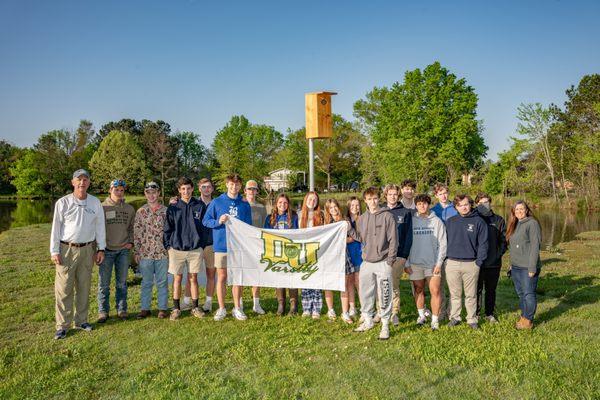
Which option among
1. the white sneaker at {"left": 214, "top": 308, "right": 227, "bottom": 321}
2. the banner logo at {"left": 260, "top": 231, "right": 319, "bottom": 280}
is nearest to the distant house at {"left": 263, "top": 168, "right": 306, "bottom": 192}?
the banner logo at {"left": 260, "top": 231, "right": 319, "bottom": 280}

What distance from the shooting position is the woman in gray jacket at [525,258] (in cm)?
673

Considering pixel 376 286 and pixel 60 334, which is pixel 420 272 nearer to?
pixel 376 286

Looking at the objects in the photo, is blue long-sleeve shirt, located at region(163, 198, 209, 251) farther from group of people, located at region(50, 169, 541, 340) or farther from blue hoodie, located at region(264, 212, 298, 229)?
blue hoodie, located at region(264, 212, 298, 229)

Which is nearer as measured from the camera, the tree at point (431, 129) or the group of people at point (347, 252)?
the group of people at point (347, 252)

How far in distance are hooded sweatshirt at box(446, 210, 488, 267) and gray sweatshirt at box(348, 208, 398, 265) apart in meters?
1.13

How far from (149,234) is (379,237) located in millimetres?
4000

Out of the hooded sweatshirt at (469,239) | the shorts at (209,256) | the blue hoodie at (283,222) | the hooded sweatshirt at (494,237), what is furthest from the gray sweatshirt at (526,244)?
the shorts at (209,256)

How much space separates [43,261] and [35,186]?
61.7m

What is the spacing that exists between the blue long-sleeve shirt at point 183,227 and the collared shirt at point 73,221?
117cm

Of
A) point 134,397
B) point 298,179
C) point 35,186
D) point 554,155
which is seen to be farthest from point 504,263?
point 35,186

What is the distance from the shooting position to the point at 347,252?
24.3ft

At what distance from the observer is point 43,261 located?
1415cm

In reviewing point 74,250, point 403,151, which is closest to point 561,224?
point 403,151

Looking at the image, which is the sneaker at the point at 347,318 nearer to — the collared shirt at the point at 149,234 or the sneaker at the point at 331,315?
the sneaker at the point at 331,315
